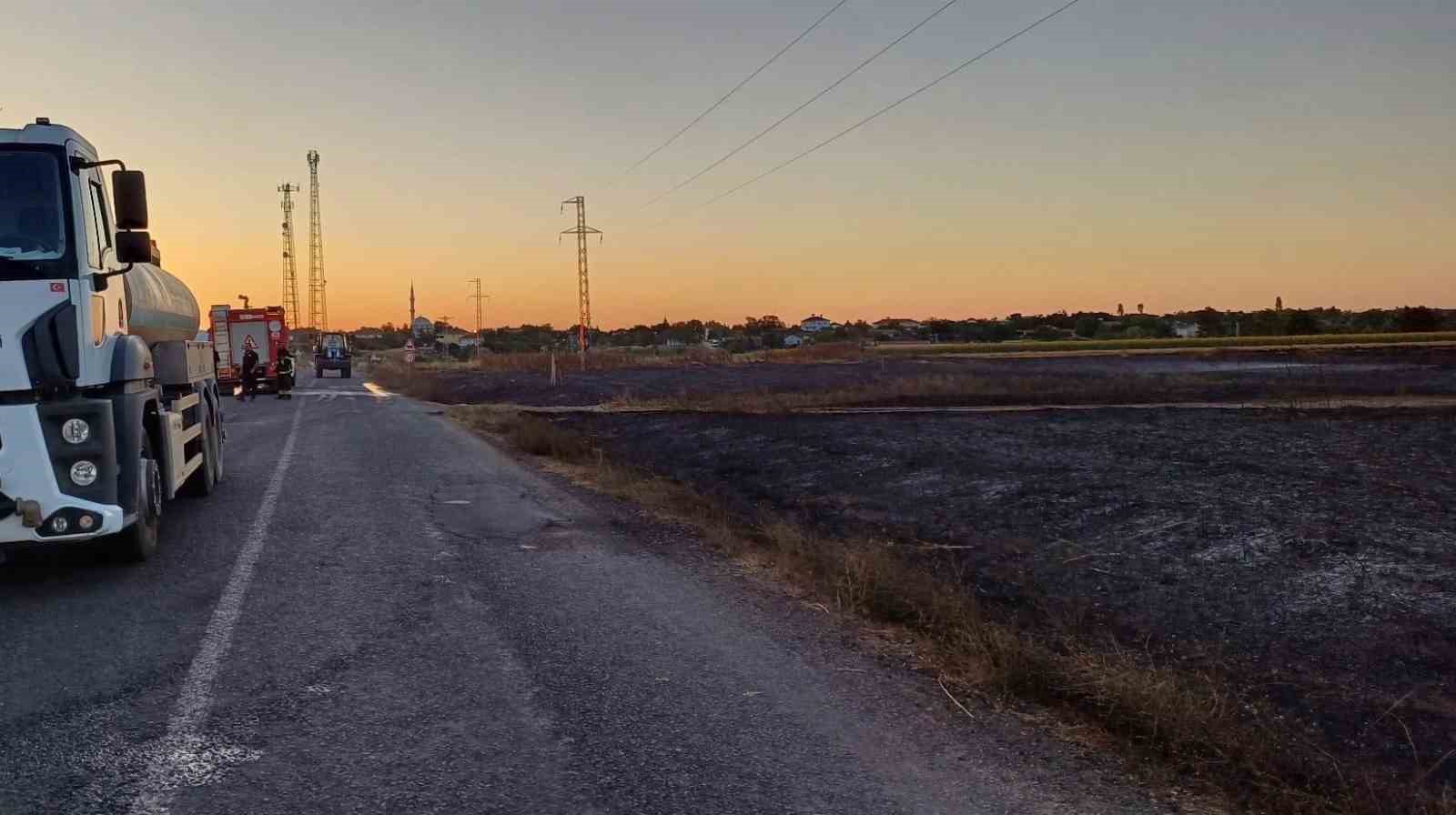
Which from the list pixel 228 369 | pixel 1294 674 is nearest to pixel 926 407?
pixel 1294 674

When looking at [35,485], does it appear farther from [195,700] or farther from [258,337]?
[258,337]

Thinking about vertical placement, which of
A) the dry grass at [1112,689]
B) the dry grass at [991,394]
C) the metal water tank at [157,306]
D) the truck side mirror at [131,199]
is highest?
the truck side mirror at [131,199]

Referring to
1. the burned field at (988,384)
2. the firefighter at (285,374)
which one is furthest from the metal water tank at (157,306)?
the firefighter at (285,374)

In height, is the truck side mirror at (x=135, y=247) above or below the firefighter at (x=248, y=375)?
above

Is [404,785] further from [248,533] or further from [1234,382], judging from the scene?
[1234,382]

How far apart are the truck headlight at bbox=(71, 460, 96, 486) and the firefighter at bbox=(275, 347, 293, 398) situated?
35020 millimetres

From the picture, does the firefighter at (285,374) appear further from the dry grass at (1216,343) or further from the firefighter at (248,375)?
the dry grass at (1216,343)

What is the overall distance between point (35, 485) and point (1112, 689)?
25.3ft

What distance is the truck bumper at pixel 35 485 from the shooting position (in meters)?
7.87

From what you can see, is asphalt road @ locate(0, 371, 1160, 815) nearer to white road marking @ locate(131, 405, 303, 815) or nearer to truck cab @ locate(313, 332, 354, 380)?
white road marking @ locate(131, 405, 303, 815)

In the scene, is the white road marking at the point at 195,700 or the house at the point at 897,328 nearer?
the white road marking at the point at 195,700

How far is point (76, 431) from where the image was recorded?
8.16m

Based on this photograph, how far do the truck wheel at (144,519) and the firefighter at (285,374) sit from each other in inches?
1321

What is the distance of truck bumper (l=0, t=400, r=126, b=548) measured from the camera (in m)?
7.87
